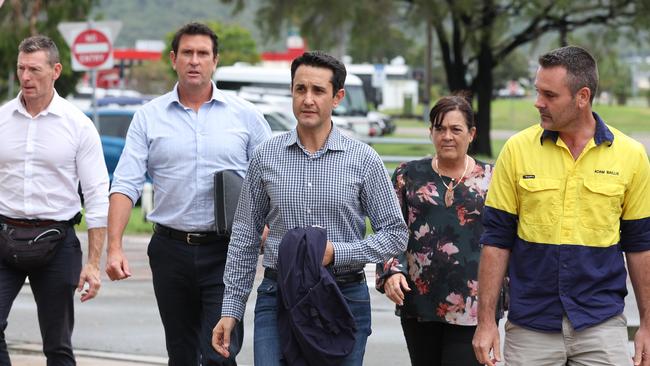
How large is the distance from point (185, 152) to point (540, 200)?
2.22m

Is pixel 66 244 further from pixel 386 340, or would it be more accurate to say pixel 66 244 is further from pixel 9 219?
pixel 386 340

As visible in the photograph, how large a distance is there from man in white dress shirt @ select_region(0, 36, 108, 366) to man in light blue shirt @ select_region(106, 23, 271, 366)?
288 mm

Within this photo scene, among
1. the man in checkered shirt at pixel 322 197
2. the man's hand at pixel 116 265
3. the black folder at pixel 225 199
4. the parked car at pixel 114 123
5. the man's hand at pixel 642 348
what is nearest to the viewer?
the man's hand at pixel 642 348

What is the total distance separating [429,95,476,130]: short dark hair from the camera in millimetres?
6355

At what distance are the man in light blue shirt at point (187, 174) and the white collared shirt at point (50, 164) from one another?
0.26 m

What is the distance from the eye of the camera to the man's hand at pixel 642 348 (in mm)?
4980

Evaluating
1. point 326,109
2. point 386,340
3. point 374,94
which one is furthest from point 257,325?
point 374,94

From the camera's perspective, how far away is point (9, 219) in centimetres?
673

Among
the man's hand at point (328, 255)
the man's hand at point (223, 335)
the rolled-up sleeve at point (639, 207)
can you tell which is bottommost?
the man's hand at point (223, 335)

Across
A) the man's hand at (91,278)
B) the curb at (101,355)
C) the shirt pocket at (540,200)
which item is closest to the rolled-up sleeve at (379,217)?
the shirt pocket at (540,200)

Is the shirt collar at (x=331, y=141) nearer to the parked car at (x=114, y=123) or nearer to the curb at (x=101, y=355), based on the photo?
the curb at (x=101, y=355)

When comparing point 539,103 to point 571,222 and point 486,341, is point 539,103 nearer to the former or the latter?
point 571,222

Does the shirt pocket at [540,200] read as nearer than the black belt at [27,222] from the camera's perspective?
Yes

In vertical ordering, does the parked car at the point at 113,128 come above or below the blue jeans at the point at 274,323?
below
